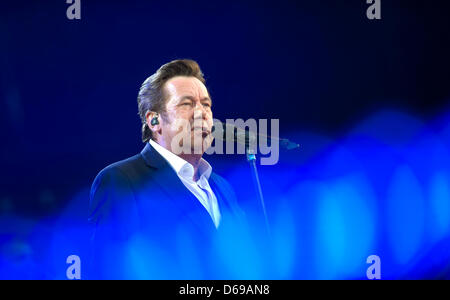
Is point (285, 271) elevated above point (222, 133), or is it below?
below

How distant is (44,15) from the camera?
2.58 m

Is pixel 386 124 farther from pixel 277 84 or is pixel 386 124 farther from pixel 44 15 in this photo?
pixel 44 15

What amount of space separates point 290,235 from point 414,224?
1.79ft

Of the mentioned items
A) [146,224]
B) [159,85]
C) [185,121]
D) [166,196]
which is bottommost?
[146,224]

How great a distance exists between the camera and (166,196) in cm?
242

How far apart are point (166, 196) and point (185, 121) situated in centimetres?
32

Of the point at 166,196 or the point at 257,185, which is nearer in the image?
the point at 166,196

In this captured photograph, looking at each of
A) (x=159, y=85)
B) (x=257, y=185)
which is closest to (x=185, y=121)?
(x=159, y=85)

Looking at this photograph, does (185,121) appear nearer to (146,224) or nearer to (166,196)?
(166,196)

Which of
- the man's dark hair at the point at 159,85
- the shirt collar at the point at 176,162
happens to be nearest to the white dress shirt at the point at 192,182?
the shirt collar at the point at 176,162

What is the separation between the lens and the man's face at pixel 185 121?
2.49 meters

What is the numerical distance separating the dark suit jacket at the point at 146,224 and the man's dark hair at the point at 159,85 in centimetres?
15

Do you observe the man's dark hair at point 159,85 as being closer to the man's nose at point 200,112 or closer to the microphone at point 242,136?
the man's nose at point 200,112

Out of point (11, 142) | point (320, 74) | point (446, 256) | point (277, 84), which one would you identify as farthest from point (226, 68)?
point (446, 256)
